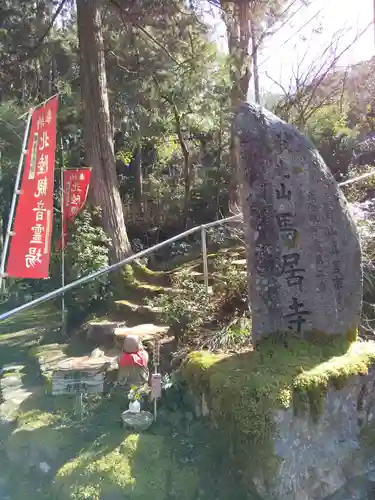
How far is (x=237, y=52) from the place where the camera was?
32.5 ft

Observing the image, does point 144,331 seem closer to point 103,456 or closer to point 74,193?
point 103,456

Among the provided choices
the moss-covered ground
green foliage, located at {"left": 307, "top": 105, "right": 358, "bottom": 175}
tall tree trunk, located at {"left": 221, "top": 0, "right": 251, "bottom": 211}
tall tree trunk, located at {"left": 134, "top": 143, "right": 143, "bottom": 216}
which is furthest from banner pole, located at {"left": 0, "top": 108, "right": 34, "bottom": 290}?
green foliage, located at {"left": 307, "top": 105, "right": 358, "bottom": 175}

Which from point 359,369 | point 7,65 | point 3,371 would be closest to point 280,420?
point 359,369

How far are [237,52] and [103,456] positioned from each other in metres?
8.42

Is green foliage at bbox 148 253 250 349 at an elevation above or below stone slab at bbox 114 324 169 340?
above

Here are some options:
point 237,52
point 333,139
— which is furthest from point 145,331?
point 333,139

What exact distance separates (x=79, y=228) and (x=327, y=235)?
4.65m

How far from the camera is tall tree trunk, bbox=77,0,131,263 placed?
26.6 feet

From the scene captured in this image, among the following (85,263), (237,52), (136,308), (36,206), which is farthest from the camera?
(237,52)

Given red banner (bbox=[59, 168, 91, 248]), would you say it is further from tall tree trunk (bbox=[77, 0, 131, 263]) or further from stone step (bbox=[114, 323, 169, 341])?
stone step (bbox=[114, 323, 169, 341])

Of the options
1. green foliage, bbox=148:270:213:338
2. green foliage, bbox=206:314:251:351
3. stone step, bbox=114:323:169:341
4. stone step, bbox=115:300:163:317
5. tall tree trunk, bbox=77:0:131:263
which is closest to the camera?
green foliage, bbox=206:314:251:351

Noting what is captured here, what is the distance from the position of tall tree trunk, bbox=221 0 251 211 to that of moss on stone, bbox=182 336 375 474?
6.09 meters

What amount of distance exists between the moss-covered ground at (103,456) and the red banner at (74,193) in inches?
136

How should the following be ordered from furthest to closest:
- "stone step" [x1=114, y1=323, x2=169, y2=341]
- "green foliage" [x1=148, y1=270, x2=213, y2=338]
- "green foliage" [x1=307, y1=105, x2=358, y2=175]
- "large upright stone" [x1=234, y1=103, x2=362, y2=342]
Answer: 1. "green foliage" [x1=307, y1=105, x2=358, y2=175]
2. "stone step" [x1=114, y1=323, x2=169, y2=341]
3. "green foliage" [x1=148, y1=270, x2=213, y2=338]
4. "large upright stone" [x1=234, y1=103, x2=362, y2=342]
